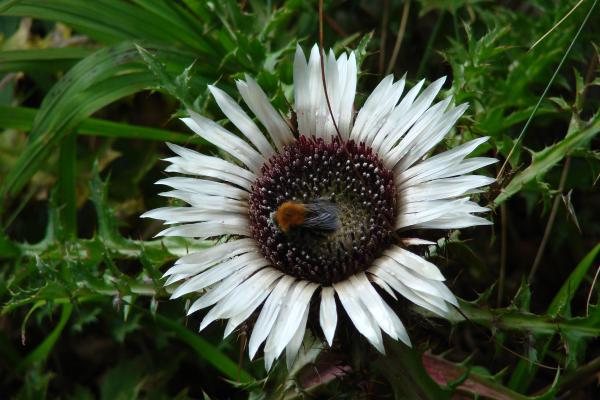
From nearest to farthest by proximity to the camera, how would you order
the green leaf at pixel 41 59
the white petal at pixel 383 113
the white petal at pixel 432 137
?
the white petal at pixel 432 137 < the white petal at pixel 383 113 < the green leaf at pixel 41 59

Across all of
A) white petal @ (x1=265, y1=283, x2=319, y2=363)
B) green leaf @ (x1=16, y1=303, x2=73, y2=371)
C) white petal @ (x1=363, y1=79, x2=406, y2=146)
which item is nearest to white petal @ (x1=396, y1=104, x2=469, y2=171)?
white petal @ (x1=363, y1=79, x2=406, y2=146)

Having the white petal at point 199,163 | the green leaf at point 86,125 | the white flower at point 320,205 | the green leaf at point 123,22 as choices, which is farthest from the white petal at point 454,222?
the green leaf at point 123,22

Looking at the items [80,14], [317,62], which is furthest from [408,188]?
[80,14]

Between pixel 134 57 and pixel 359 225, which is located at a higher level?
pixel 134 57

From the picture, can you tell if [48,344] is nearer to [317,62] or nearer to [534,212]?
[317,62]

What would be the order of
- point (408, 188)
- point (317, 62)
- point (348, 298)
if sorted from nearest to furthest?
point (348, 298) → point (408, 188) → point (317, 62)

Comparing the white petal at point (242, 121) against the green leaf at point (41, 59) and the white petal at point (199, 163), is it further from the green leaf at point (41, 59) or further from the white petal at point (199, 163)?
the green leaf at point (41, 59)

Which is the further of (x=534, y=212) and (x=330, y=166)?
(x=534, y=212)
